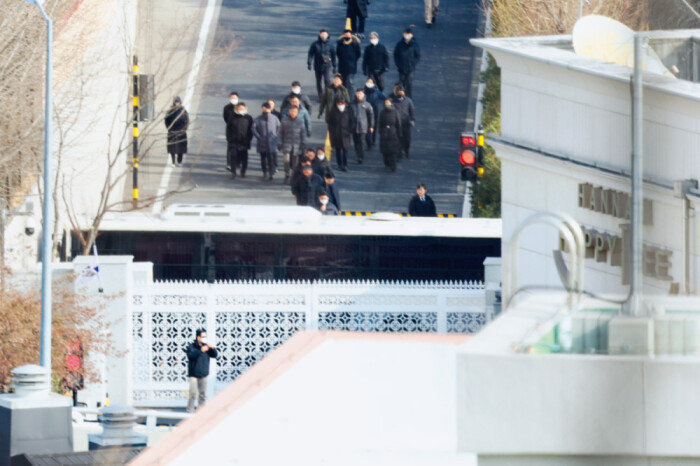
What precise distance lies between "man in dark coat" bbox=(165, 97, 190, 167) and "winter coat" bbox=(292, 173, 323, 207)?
12.9ft

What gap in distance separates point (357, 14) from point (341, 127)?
24.0ft

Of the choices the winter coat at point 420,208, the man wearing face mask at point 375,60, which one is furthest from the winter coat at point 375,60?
the winter coat at point 420,208

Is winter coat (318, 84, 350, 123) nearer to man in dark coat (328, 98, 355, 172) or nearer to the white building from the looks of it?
man in dark coat (328, 98, 355, 172)

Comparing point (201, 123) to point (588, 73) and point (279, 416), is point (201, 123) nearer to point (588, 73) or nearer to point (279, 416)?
point (588, 73)

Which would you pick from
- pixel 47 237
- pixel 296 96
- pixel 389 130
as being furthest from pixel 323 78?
pixel 47 237

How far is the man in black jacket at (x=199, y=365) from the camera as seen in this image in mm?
23719

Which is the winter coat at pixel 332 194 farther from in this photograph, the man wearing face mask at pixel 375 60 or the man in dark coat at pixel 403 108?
the man wearing face mask at pixel 375 60

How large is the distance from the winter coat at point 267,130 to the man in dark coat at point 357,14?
7487mm

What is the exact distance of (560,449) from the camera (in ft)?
23.5

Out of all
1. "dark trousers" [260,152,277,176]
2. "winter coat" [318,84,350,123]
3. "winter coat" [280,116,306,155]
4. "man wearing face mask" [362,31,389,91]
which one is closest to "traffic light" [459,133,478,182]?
"winter coat" [280,116,306,155]

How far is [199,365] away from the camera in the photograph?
23781mm

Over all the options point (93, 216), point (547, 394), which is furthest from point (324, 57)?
point (547, 394)

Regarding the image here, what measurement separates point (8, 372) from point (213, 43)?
1866 cm

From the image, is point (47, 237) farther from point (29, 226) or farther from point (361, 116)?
point (361, 116)
